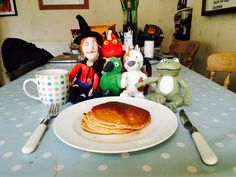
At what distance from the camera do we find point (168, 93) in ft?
1.86

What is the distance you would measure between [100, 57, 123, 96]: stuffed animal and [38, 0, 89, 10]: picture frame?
224cm

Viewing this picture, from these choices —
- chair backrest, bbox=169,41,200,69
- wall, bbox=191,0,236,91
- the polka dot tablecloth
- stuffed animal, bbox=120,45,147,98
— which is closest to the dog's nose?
stuffed animal, bbox=120,45,147,98

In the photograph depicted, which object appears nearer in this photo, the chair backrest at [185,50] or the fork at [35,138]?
the fork at [35,138]

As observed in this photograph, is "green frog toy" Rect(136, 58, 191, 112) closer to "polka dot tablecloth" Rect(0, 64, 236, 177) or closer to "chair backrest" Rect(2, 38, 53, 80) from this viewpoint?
"polka dot tablecloth" Rect(0, 64, 236, 177)

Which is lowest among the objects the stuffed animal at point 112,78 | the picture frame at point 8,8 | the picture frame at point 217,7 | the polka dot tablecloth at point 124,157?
the polka dot tablecloth at point 124,157

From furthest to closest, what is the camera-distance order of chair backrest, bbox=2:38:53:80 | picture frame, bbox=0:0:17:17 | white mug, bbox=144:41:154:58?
picture frame, bbox=0:0:17:17 → chair backrest, bbox=2:38:53:80 → white mug, bbox=144:41:154:58

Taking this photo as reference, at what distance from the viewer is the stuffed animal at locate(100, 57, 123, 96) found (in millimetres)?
603

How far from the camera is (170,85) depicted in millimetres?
566

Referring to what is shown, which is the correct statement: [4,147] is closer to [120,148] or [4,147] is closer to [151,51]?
[120,148]

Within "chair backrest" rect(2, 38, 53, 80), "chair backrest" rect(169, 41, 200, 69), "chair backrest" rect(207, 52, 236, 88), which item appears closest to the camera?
"chair backrest" rect(207, 52, 236, 88)

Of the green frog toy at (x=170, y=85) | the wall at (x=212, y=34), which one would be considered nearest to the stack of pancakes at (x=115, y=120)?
the green frog toy at (x=170, y=85)

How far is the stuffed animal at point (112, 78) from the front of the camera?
0.60m

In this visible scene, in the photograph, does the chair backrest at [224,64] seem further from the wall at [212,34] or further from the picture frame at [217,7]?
the picture frame at [217,7]

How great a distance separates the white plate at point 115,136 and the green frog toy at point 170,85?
9cm
